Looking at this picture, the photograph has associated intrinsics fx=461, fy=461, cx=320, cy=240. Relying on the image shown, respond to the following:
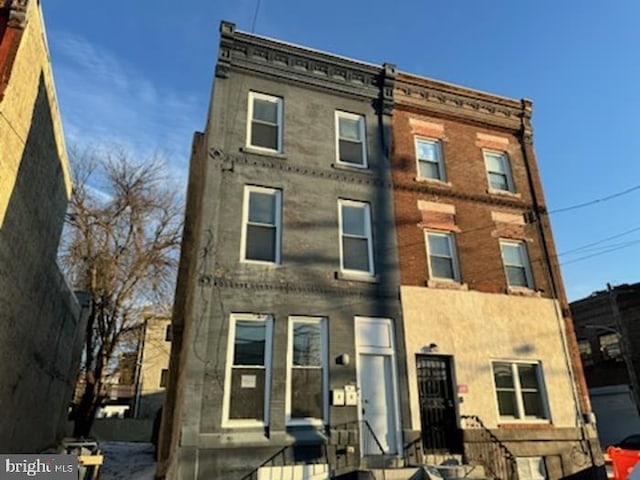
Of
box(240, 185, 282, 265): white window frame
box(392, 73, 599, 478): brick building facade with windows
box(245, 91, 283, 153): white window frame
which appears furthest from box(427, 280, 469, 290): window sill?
box(245, 91, 283, 153): white window frame

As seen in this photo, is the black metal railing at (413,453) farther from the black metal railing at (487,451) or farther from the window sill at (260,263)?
the window sill at (260,263)

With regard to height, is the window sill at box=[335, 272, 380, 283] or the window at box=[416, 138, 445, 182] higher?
the window at box=[416, 138, 445, 182]

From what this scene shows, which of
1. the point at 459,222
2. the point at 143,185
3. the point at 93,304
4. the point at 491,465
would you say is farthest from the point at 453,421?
the point at 143,185

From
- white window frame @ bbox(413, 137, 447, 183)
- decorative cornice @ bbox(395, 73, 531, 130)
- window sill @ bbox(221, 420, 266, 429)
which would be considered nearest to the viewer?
window sill @ bbox(221, 420, 266, 429)

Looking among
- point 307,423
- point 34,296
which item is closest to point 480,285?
point 307,423

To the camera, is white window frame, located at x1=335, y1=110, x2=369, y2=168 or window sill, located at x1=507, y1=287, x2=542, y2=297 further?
window sill, located at x1=507, y1=287, x2=542, y2=297

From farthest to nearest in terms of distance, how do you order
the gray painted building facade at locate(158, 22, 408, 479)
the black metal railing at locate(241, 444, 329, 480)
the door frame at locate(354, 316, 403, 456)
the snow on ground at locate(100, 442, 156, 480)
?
the snow on ground at locate(100, 442, 156, 480) → the door frame at locate(354, 316, 403, 456) → the gray painted building facade at locate(158, 22, 408, 479) → the black metal railing at locate(241, 444, 329, 480)

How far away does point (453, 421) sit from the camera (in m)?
10.6

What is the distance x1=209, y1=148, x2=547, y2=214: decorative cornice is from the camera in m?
11.0

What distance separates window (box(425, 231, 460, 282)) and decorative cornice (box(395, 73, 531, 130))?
405 centimetres

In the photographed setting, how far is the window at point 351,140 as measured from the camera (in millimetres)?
12461

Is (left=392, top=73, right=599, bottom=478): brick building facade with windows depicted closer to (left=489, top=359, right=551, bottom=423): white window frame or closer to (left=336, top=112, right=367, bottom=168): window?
(left=489, top=359, right=551, bottom=423): white window frame

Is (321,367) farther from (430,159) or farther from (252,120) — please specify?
(430,159)

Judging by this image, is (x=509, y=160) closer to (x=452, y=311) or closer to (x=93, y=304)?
(x=452, y=311)
